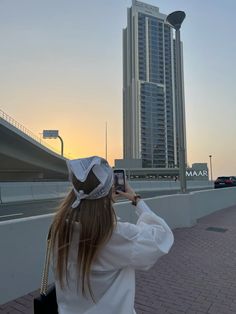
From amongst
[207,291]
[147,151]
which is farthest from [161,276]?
[147,151]

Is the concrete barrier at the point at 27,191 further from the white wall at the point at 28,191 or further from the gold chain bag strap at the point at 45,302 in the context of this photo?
the gold chain bag strap at the point at 45,302

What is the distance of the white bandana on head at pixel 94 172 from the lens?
176 cm

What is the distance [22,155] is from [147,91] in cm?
3584

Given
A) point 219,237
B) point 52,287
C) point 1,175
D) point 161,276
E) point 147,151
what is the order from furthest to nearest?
point 147,151 < point 1,175 < point 219,237 < point 161,276 < point 52,287

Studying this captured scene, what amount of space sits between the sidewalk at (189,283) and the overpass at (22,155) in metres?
28.5

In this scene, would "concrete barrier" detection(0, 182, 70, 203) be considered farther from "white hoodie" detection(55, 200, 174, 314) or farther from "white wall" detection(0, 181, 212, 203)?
"white hoodie" detection(55, 200, 174, 314)

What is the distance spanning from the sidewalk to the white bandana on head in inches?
117

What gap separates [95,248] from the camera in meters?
1.74

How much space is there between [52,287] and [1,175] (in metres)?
63.3

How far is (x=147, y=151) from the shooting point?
92.6 metres

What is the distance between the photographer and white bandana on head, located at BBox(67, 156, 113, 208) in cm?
176

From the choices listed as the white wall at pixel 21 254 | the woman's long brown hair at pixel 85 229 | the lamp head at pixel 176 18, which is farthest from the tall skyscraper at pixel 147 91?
the woman's long brown hair at pixel 85 229

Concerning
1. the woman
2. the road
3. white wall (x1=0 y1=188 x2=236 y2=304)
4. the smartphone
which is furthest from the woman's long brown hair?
the road

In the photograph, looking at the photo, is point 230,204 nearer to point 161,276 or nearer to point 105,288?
point 161,276
